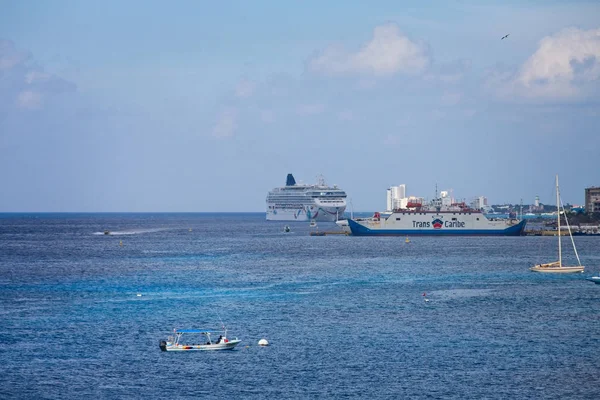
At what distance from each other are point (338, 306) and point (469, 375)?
23085 mm

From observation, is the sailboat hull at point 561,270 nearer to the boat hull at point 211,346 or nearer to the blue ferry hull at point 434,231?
the boat hull at point 211,346

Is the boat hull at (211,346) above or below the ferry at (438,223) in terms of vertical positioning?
below

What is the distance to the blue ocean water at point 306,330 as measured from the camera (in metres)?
38.5

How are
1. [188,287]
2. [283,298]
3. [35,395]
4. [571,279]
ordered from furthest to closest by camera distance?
1. [571,279]
2. [188,287]
3. [283,298]
4. [35,395]

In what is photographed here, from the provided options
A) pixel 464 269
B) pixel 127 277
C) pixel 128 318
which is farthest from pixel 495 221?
pixel 128 318

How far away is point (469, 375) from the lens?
4003cm

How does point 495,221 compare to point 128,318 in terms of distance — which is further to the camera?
point 495,221

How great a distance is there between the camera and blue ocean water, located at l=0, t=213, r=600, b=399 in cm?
3850

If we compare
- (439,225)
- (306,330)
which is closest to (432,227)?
(439,225)

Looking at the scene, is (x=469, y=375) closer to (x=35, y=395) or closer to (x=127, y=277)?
(x=35, y=395)

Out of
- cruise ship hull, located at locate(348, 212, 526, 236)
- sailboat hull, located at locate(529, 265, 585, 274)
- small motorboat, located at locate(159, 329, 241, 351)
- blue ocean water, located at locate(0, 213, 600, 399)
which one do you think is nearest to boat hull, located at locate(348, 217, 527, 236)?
cruise ship hull, located at locate(348, 212, 526, 236)

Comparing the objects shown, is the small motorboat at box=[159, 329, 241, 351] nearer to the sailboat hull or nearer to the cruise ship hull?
the sailboat hull

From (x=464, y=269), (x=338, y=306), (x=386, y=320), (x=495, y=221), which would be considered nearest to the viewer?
(x=386, y=320)

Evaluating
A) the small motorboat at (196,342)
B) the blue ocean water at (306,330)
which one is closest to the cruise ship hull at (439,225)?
the blue ocean water at (306,330)
